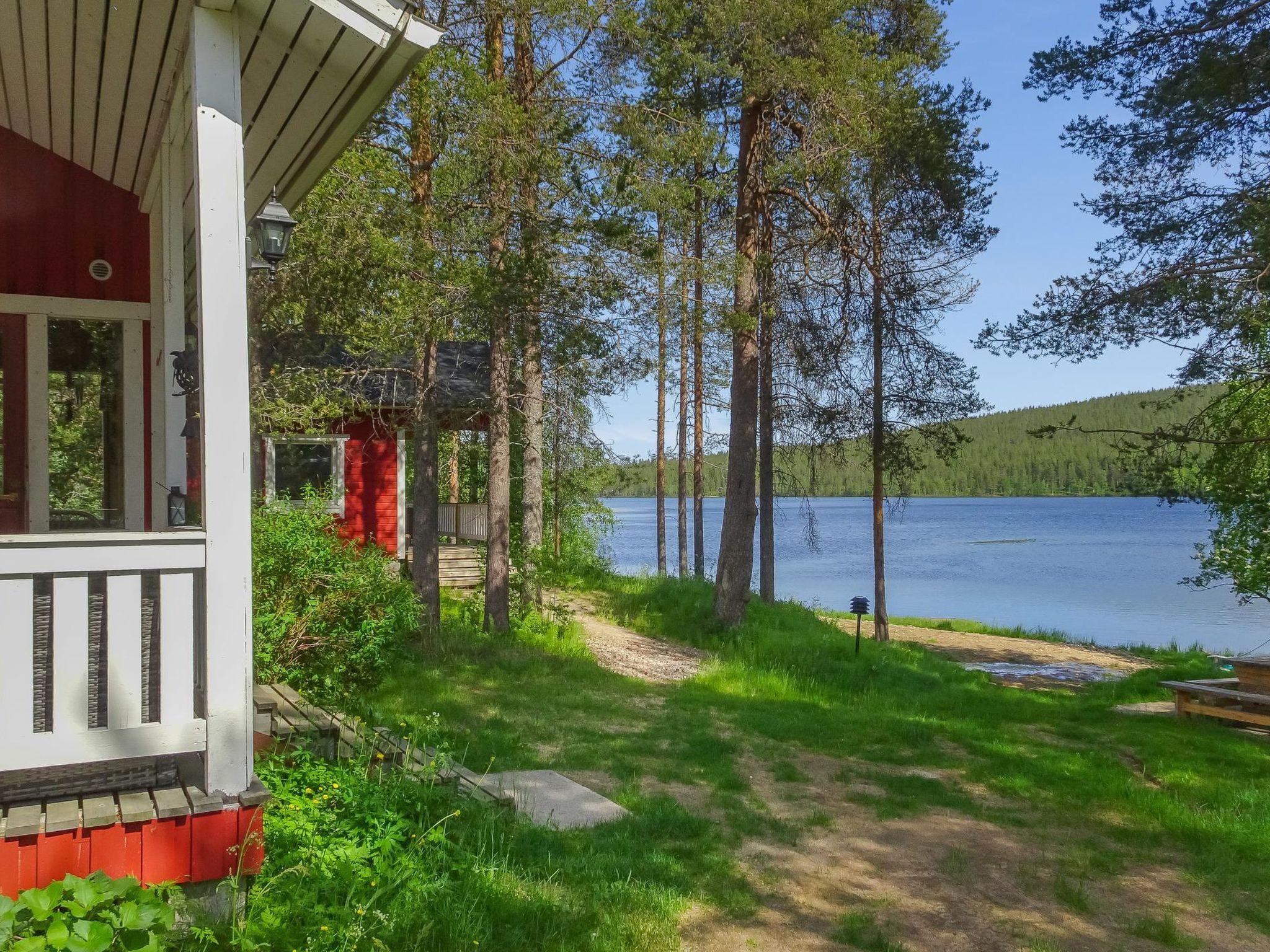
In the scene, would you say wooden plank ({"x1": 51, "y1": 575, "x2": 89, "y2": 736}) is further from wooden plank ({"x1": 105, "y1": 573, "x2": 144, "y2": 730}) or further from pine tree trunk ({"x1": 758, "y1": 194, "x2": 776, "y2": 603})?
pine tree trunk ({"x1": 758, "y1": 194, "x2": 776, "y2": 603})

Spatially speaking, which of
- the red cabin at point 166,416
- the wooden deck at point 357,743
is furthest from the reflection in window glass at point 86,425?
the wooden deck at point 357,743

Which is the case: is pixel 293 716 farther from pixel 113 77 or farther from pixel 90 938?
pixel 113 77

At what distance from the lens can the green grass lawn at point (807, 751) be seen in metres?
4.77

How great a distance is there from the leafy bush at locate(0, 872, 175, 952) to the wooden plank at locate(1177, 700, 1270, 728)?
30.5ft

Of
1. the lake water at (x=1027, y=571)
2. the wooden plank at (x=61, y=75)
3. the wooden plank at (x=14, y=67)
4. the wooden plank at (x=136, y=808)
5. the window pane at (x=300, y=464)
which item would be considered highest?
the wooden plank at (x=14, y=67)

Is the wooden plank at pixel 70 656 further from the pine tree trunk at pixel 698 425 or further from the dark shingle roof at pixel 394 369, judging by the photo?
the pine tree trunk at pixel 698 425

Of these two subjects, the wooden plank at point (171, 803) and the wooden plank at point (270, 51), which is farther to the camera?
the wooden plank at point (270, 51)

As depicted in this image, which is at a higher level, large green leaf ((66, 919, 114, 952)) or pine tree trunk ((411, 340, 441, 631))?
pine tree trunk ((411, 340, 441, 631))

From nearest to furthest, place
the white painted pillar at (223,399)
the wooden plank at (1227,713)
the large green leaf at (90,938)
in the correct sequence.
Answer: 1. the large green leaf at (90,938)
2. the white painted pillar at (223,399)
3. the wooden plank at (1227,713)

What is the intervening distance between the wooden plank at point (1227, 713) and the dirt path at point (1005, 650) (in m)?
6.07

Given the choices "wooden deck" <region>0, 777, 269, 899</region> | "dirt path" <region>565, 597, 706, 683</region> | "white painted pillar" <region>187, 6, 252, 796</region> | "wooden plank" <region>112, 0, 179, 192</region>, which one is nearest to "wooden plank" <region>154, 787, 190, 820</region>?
"wooden deck" <region>0, 777, 269, 899</region>

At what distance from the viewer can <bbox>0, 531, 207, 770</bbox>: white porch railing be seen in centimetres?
302

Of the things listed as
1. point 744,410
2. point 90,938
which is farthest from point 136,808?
point 744,410

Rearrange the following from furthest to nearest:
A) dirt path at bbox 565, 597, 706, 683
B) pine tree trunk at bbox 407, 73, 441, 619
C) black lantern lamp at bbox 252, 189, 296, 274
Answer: dirt path at bbox 565, 597, 706, 683
pine tree trunk at bbox 407, 73, 441, 619
black lantern lamp at bbox 252, 189, 296, 274
